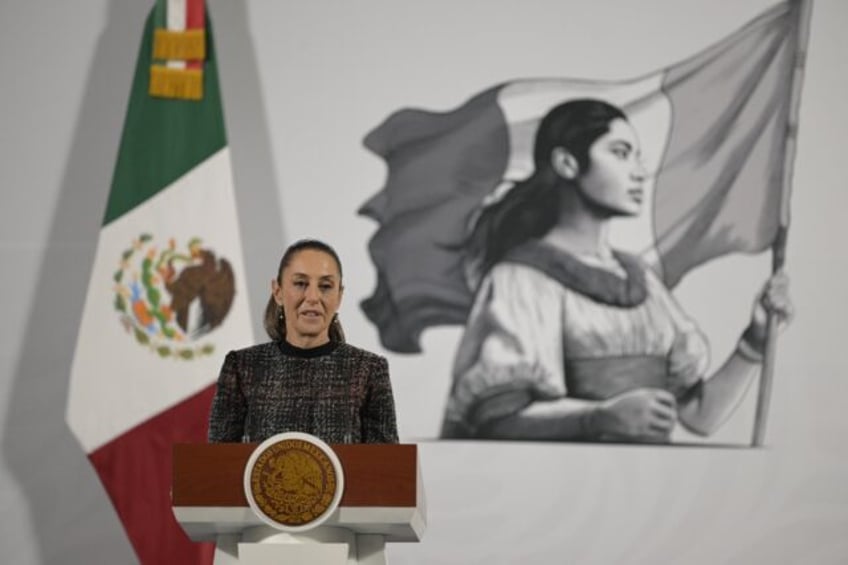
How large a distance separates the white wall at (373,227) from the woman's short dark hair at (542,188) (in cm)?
15

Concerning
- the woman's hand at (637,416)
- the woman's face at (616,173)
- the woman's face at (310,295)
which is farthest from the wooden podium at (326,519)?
the woman's face at (616,173)

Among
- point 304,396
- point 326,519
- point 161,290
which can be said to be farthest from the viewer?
point 161,290

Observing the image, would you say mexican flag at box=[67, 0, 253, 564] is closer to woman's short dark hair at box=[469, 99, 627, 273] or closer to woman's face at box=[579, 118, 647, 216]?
woman's short dark hair at box=[469, 99, 627, 273]

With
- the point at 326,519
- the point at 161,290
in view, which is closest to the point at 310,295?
the point at 326,519

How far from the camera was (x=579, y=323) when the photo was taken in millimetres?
4766

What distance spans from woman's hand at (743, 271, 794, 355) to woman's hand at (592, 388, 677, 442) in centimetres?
37

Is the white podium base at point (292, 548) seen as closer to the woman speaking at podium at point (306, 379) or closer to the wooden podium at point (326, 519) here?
the wooden podium at point (326, 519)

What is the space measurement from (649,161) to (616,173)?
0.13 metres

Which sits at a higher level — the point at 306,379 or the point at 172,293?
the point at 172,293

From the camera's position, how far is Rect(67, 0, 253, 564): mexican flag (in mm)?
4457

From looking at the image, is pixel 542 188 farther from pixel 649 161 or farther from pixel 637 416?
pixel 637 416

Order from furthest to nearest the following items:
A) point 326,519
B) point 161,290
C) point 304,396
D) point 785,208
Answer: point 785,208
point 161,290
point 304,396
point 326,519

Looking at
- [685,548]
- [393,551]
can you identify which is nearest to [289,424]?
[393,551]

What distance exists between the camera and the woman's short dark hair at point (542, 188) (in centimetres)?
480
